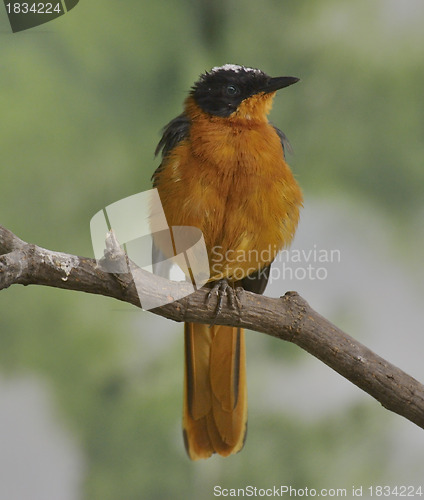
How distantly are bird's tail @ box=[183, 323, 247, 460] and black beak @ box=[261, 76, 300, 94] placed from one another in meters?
0.55

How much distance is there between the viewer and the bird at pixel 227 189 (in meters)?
1.26

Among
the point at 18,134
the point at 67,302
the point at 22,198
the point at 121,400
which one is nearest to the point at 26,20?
the point at 18,134

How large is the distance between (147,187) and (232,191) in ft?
0.92

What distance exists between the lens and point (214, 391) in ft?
4.80

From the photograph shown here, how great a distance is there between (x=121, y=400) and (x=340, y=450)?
1.73ft

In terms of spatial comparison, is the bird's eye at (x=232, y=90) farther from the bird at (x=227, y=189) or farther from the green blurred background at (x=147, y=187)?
the green blurred background at (x=147, y=187)

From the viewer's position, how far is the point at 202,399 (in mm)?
1455

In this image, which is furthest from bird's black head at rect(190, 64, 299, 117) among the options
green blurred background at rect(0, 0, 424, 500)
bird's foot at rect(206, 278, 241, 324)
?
bird's foot at rect(206, 278, 241, 324)

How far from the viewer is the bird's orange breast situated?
1254 millimetres

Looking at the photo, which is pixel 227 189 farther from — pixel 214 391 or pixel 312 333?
pixel 214 391

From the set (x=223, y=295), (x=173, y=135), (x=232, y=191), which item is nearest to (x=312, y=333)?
(x=223, y=295)

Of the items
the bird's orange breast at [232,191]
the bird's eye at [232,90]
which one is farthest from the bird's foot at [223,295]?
the bird's eye at [232,90]

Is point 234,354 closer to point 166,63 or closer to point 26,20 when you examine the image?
point 166,63

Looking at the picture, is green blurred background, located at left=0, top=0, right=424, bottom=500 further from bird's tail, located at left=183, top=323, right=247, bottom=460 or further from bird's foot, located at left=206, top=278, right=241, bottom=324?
bird's foot, located at left=206, top=278, right=241, bottom=324
